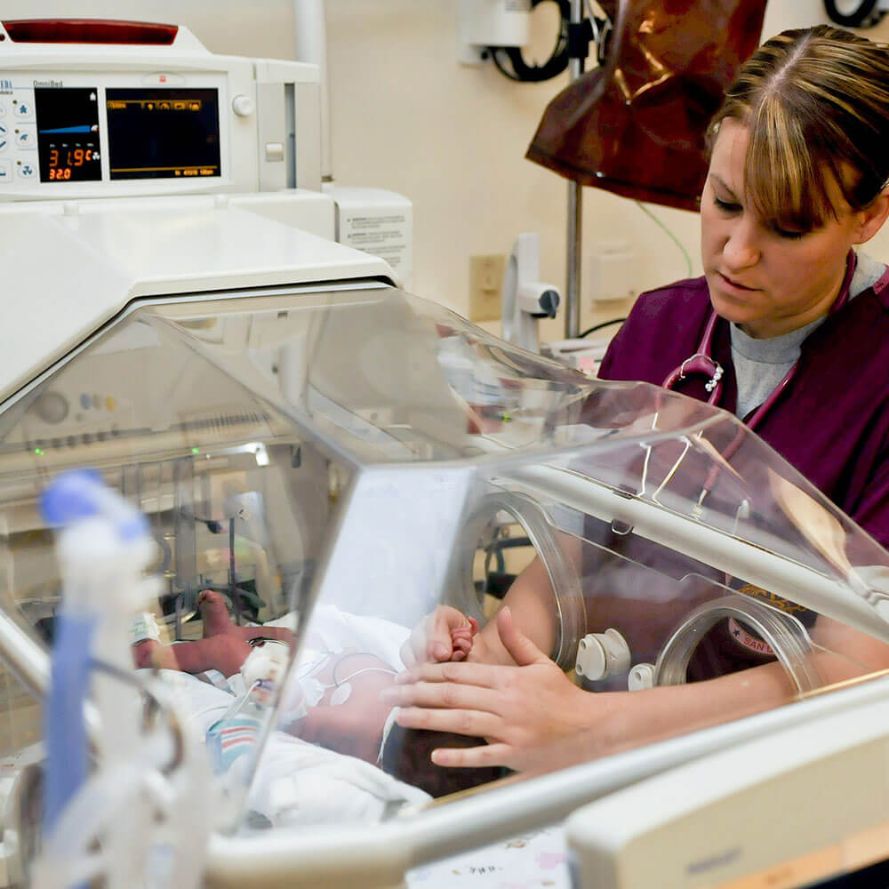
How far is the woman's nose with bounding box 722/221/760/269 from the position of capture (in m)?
1.15

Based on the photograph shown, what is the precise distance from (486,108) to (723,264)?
125 centimetres

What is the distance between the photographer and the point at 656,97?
5.92 feet

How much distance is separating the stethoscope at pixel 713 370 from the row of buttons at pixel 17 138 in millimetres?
772

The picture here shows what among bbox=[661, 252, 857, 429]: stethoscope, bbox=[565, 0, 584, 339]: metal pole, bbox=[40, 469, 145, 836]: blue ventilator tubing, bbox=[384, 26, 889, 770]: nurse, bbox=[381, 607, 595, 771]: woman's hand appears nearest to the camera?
bbox=[40, 469, 145, 836]: blue ventilator tubing

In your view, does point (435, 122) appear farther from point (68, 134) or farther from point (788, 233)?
point (788, 233)

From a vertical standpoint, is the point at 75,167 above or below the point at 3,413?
above

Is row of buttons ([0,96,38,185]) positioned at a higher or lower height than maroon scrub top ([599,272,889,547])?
higher

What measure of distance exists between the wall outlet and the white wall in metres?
0.02

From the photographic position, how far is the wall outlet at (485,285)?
7.86 feet

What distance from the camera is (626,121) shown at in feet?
5.94

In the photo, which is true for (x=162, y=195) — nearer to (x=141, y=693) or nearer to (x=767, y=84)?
(x=767, y=84)

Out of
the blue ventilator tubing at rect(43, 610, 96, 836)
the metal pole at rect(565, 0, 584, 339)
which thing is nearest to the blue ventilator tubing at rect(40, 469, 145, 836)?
the blue ventilator tubing at rect(43, 610, 96, 836)

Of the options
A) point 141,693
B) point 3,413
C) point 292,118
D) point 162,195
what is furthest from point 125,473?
point 292,118

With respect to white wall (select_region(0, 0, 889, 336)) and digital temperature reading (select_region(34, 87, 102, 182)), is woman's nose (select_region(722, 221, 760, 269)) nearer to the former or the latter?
digital temperature reading (select_region(34, 87, 102, 182))
